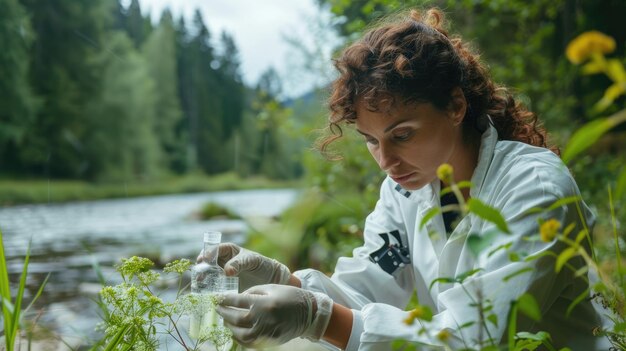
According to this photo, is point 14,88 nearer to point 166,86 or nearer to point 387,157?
point 166,86

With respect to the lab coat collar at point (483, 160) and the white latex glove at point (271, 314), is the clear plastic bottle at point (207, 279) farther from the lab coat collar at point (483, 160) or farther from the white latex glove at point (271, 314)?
the lab coat collar at point (483, 160)

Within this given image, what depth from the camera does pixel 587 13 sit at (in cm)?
459

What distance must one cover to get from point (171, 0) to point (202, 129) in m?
1.33

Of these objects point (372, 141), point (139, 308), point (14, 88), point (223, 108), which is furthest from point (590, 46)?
point (223, 108)

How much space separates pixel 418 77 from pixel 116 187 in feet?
16.1

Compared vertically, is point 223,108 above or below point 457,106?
above

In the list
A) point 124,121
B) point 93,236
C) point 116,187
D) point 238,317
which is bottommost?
point 93,236

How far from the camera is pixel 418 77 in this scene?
125 centimetres

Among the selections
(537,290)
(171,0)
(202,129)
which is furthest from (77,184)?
(537,290)

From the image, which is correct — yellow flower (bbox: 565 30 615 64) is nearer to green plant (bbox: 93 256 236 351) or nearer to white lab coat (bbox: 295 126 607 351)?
white lab coat (bbox: 295 126 607 351)

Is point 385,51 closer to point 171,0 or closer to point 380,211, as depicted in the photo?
point 380,211

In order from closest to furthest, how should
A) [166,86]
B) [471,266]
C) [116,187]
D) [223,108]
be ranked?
[471,266]
[116,187]
[223,108]
[166,86]

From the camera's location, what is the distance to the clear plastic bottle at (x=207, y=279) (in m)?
1.11

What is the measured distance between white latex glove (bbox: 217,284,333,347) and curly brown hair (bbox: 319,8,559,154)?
1.42 feet
